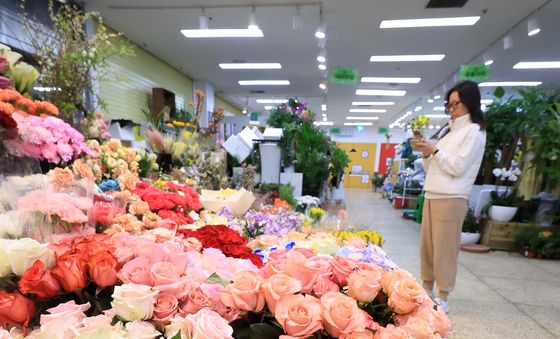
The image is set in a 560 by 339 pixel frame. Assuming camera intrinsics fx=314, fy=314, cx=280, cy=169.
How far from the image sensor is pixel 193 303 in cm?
51

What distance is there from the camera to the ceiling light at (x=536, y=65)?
6.78 m

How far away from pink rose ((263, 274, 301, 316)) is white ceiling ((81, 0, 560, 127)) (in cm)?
481

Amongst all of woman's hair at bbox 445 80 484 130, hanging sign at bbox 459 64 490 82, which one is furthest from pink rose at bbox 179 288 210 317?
hanging sign at bbox 459 64 490 82

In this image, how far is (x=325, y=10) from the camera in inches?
187

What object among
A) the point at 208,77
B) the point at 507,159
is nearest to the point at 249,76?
the point at 208,77

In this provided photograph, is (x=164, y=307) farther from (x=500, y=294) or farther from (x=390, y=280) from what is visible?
(x=500, y=294)

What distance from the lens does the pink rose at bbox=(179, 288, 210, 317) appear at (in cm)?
51

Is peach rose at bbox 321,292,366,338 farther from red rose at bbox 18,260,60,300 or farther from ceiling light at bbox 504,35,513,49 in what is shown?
ceiling light at bbox 504,35,513,49

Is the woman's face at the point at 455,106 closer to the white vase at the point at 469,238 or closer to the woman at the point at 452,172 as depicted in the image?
the woman at the point at 452,172

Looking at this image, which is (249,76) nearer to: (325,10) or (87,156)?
(325,10)

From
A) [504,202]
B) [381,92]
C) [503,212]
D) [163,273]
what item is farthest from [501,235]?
[381,92]

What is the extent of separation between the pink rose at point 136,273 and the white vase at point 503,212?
17.1ft

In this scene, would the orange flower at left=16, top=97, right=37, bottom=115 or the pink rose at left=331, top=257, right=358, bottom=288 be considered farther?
the orange flower at left=16, top=97, right=37, bottom=115

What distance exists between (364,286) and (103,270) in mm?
416
